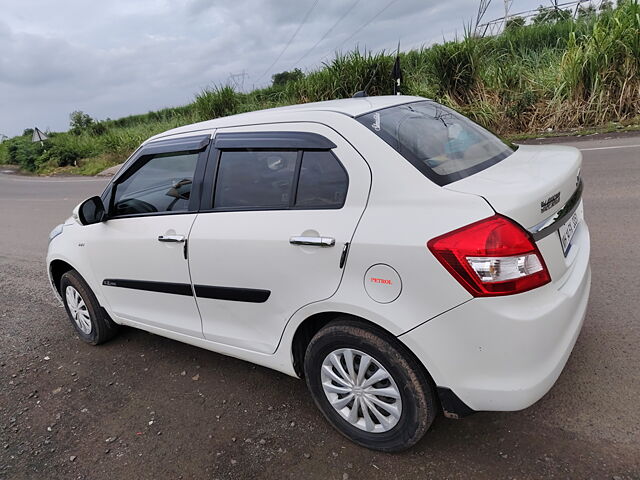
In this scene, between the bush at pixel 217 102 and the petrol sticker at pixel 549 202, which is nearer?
the petrol sticker at pixel 549 202

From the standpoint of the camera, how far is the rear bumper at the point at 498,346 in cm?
197

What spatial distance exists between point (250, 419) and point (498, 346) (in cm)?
156

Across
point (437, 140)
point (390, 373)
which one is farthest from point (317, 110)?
point (390, 373)

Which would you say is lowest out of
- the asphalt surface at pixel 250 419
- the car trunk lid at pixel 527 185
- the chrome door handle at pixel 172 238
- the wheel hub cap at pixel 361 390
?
the asphalt surface at pixel 250 419

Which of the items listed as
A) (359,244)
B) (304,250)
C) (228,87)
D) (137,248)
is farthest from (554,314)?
(228,87)

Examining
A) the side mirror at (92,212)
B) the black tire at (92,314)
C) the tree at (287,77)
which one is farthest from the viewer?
the tree at (287,77)

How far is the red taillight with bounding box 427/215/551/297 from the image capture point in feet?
6.40

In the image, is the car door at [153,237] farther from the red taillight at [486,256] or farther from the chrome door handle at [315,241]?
the red taillight at [486,256]

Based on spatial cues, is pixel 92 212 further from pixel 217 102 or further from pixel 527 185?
pixel 217 102

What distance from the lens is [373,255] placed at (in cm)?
213

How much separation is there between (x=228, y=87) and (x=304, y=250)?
17.2m

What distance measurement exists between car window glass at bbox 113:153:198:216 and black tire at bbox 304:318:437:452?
1264 millimetres

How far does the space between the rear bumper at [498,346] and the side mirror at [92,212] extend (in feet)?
7.87

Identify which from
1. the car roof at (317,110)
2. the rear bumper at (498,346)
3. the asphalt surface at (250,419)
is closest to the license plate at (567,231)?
the rear bumper at (498,346)
